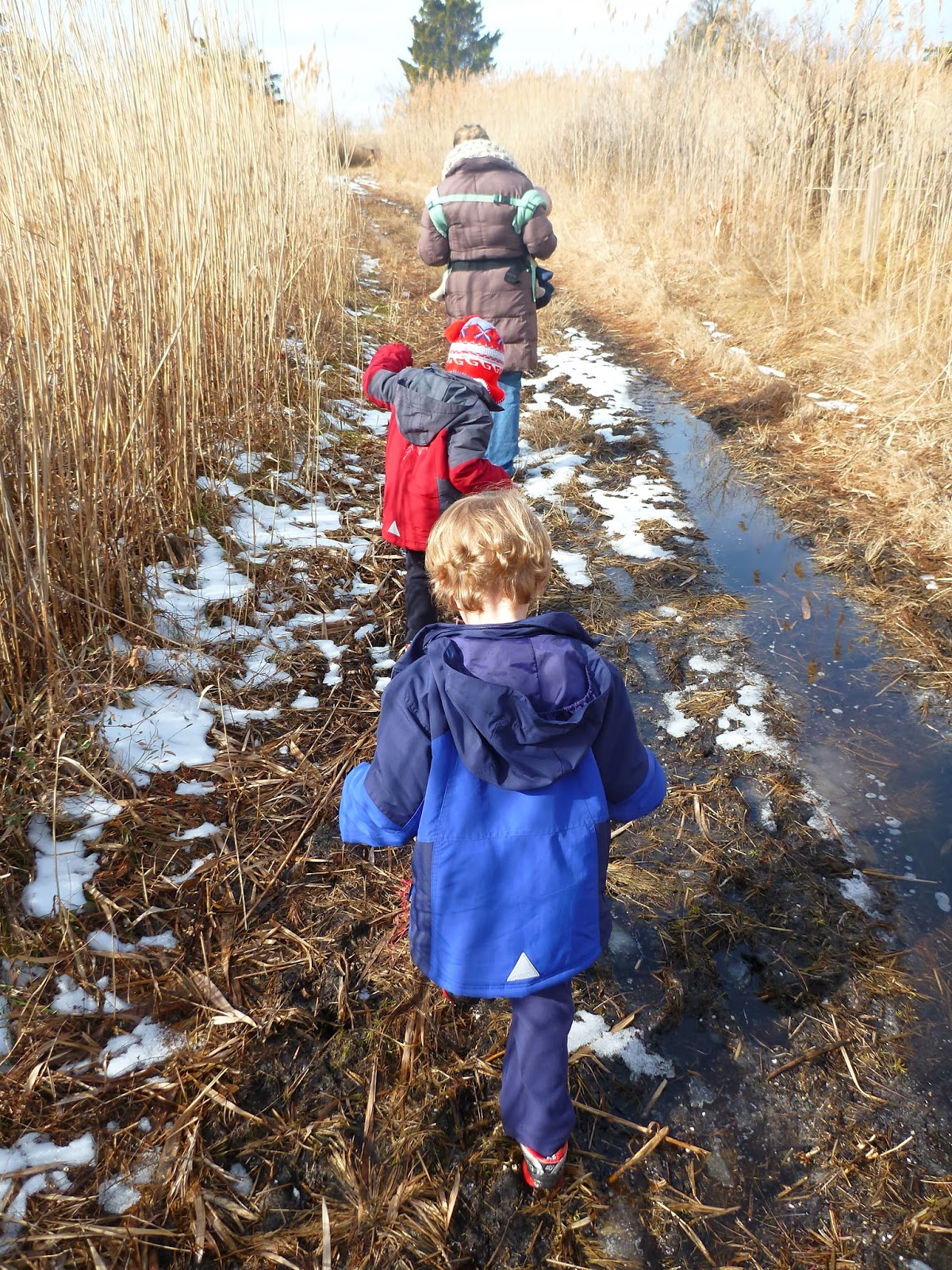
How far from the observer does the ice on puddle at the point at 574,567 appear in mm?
3400

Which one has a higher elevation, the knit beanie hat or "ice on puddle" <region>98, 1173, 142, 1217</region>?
the knit beanie hat

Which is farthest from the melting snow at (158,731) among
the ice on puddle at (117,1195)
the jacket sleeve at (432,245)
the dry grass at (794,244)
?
the dry grass at (794,244)

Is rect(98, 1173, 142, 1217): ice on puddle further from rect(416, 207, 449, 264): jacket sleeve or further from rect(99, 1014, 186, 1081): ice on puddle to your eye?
rect(416, 207, 449, 264): jacket sleeve

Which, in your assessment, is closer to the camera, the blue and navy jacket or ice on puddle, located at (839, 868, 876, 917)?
the blue and navy jacket

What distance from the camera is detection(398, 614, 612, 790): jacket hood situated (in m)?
1.06

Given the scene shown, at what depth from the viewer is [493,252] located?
11.7 ft

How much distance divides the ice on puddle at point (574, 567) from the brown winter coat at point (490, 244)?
3.22 ft

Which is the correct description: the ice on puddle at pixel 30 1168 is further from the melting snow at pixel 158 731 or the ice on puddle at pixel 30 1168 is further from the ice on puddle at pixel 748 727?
the ice on puddle at pixel 748 727

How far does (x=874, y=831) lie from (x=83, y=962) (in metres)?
2.11

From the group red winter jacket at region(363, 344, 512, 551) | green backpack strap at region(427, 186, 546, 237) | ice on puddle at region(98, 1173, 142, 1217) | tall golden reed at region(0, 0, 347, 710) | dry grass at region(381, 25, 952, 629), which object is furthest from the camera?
dry grass at region(381, 25, 952, 629)

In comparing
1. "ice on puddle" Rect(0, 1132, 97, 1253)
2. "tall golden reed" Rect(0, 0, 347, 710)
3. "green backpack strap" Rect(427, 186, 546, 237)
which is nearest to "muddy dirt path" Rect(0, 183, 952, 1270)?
"ice on puddle" Rect(0, 1132, 97, 1253)

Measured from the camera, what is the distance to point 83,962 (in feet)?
5.41

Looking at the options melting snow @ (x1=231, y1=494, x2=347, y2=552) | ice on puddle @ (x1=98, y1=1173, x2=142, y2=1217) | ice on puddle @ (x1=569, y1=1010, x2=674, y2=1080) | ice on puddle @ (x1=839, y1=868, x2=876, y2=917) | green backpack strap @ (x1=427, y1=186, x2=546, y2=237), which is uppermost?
green backpack strap @ (x1=427, y1=186, x2=546, y2=237)

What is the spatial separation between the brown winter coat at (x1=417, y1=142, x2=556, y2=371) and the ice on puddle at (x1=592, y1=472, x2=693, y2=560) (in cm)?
88
